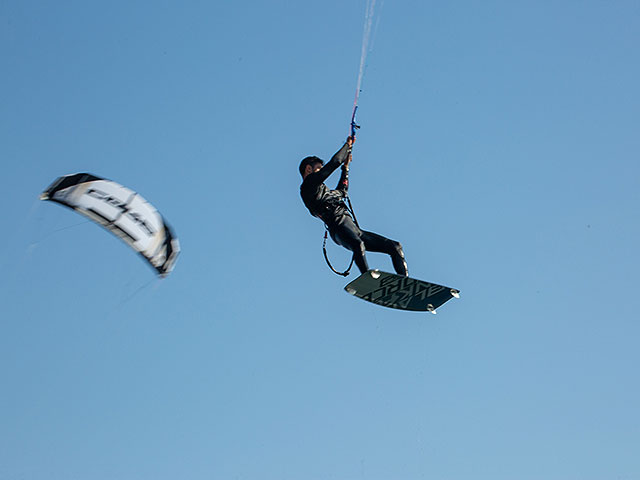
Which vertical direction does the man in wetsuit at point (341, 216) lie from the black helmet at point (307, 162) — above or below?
below

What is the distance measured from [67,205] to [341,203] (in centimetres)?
357

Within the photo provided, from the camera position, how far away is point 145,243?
10.1 m

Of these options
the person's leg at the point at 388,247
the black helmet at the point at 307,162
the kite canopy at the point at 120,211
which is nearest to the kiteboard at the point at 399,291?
the person's leg at the point at 388,247

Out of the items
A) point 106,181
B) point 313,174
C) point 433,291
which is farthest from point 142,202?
point 433,291

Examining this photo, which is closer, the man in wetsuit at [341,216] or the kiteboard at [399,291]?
the kiteboard at [399,291]

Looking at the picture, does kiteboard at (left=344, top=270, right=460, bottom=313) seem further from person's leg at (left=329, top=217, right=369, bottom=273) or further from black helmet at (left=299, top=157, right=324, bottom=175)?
black helmet at (left=299, top=157, right=324, bottom=175)

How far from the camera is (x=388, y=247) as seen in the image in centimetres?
973

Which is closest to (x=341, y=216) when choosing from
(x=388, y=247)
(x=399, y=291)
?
(x=388, y=247)

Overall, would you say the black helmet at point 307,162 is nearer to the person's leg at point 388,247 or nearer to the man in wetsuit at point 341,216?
the man in wetsuit at point 341,216

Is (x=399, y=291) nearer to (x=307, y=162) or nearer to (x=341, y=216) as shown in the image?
(x=341, y=216)

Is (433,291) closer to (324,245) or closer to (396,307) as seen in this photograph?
(396,307)

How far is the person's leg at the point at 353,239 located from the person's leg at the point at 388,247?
130mm

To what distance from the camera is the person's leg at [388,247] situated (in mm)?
9648

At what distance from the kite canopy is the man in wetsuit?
7.02 ft
